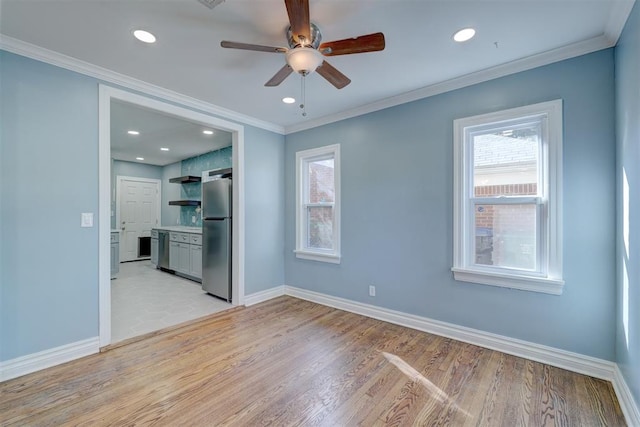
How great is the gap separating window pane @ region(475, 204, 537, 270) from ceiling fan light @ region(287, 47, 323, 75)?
2.09 metres

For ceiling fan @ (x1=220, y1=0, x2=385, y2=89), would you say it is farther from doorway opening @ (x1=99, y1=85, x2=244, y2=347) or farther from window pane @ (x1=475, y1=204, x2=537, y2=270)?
window pane @ (x1=475, y1=204, x2=537, y2=270)

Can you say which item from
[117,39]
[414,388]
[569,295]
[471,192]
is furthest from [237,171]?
[569,295]

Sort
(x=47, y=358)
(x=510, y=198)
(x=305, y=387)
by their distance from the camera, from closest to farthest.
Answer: (x=305, y=387)
(x=47, y=358)
(x=510, y=198)

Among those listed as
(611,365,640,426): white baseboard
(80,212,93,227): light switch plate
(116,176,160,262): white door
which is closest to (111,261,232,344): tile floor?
(80,212,93,227): light switch plate

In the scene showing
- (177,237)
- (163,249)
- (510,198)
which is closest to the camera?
(510,198)

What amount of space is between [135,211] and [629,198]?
9019 mm

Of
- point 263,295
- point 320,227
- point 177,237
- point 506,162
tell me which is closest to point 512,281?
point 506,162

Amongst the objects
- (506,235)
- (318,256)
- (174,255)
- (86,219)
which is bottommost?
(174,255)

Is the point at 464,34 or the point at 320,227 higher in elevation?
the point at 464,34

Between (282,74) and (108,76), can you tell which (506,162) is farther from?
(108,76)

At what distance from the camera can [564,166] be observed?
226 cm

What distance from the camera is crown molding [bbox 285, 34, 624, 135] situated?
215 cm

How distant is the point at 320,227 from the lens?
4105 millimetres

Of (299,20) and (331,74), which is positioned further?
(331,74)
